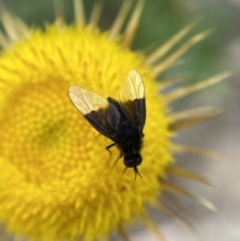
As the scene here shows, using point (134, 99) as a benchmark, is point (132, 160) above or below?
below

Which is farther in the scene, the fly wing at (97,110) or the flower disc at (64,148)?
the flower disc at (64,148)

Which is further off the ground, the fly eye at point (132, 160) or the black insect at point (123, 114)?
the black insect at point (123, 114)

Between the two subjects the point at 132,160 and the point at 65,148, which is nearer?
the point at 132,160

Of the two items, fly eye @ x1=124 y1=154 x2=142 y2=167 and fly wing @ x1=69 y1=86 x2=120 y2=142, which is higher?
fly wing @ x1=69 y1=86 x2=120 y2=142

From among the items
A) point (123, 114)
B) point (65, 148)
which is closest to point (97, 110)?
point (123, 114)

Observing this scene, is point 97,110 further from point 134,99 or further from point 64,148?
point 64,148

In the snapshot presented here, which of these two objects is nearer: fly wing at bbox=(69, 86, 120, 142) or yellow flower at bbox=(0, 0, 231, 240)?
fly wing at bbox=(69, 86, 120, 142)
